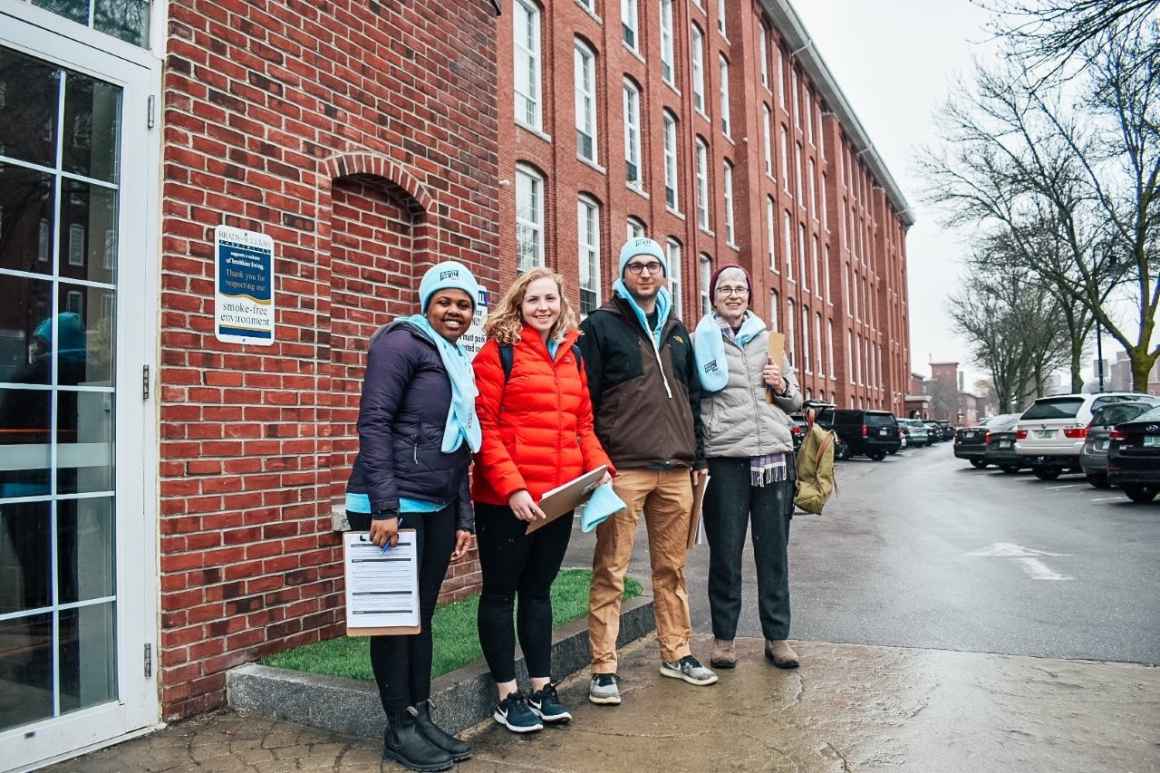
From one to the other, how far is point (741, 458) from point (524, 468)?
1412mm

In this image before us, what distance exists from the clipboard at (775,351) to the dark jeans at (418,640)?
1998 mm

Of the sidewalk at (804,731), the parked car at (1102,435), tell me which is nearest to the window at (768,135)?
the parked car at (1102,435)

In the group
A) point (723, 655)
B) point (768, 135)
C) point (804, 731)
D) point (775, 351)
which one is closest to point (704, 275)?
point (768, 135)

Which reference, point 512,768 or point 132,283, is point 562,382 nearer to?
point 512,768

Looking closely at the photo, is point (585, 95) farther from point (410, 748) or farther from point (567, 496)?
point (410, 748)

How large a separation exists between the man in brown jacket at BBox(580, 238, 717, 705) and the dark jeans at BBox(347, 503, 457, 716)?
3.09 feet

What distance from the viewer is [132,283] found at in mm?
3758

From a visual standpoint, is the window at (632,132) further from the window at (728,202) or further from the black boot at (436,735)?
the black boot at (436,735)

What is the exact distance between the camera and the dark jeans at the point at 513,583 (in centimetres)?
374

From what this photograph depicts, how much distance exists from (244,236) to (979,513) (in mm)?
11491

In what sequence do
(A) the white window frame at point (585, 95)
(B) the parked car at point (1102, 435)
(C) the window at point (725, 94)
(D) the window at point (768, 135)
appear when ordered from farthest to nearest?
(D) the window at point (768, 135), (C) the window at point (725, 94), (A) the white window frame at point (585, 95), (B) the parked car at point (1102, 435)

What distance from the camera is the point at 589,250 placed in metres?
20.9

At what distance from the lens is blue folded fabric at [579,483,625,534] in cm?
386

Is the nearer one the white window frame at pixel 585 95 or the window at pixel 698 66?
the white window frame at pixel 585 95
